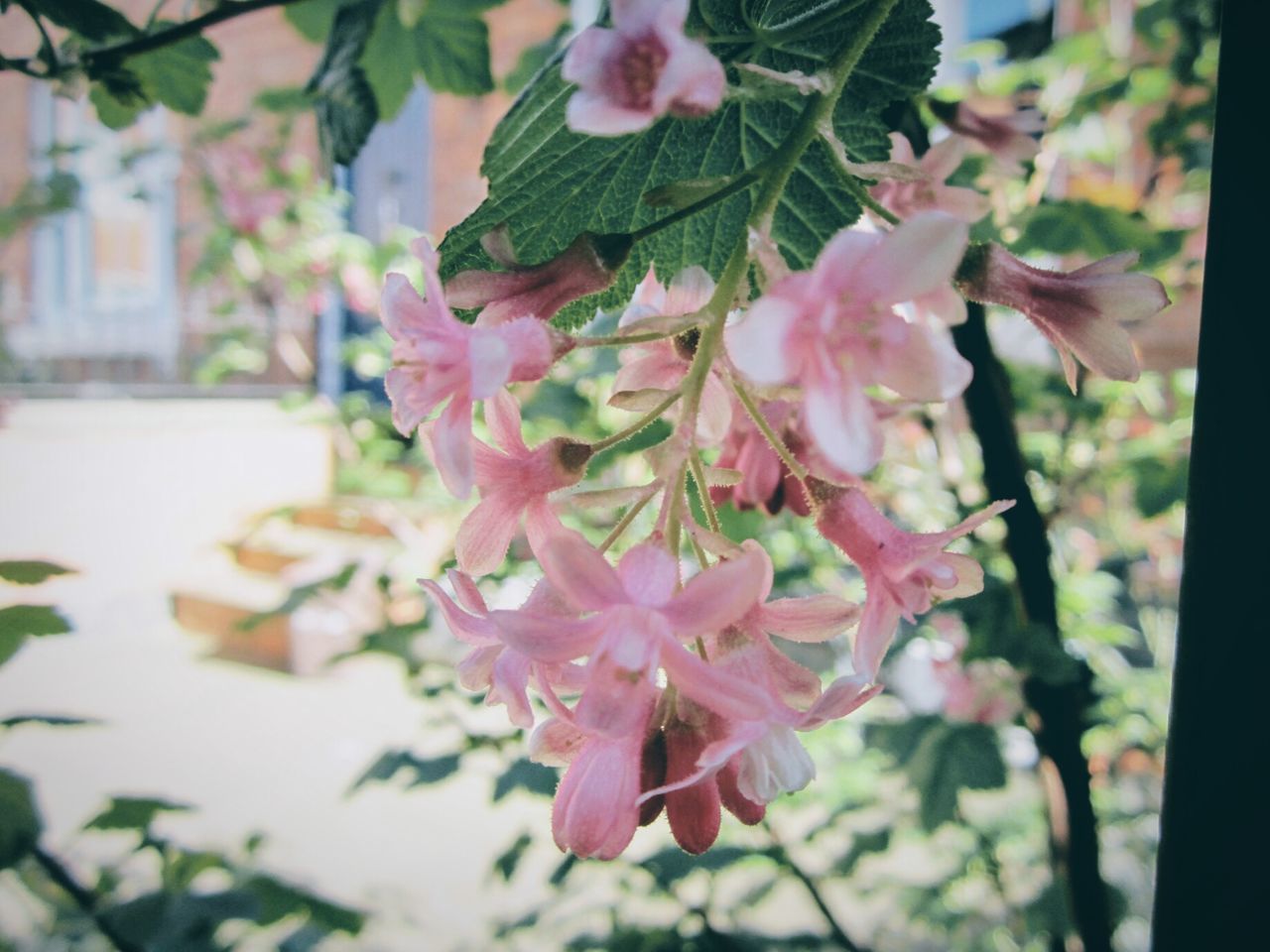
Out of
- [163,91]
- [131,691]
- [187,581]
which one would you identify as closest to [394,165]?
[187,581]

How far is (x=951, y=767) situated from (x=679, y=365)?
0.75m

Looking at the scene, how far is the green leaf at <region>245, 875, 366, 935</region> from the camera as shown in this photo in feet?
2.71

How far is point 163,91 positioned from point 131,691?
9.59ft

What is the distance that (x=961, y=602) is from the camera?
0.90 metres

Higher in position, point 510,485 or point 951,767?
point 510,485

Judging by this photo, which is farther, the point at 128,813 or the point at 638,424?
the point at 128,813

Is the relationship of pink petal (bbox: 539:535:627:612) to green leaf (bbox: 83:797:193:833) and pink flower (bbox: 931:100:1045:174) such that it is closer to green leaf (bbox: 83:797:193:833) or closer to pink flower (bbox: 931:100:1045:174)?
pink flower (bbox: 931:100:1045:174)

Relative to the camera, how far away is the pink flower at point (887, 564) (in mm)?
331

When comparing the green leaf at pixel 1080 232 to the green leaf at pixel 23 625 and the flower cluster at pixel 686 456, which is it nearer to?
the flower cluster at pixel 686 456

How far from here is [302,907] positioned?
2.76 ft

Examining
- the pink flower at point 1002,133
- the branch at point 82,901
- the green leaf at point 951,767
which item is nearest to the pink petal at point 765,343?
the pink flower at point 1002,133

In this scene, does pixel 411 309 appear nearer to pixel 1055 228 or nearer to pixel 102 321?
pixel 1055 228

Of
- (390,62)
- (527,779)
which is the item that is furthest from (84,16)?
(527,779)

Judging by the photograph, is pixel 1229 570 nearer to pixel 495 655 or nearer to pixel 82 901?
pixel 495 655
